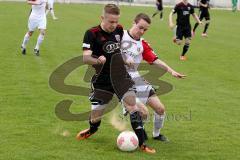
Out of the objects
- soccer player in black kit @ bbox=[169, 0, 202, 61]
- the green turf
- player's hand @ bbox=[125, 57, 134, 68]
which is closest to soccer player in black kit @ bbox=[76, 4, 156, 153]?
player's hand @ bbox=[125, 57, 134, 68]

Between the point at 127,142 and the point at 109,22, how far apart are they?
6.18 ft

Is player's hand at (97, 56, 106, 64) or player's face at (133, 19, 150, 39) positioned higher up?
player's face at (133, 19, 150, 39)

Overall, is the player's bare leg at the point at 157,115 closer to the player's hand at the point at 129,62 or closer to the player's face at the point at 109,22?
the player's hand at the point at 129,62

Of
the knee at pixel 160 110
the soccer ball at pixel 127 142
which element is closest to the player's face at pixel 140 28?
the knee at pixel 160 110

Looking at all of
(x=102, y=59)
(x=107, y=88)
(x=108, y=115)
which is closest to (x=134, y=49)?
(x=107, y=88)

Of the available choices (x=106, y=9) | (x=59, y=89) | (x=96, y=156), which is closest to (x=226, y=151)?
(x=96, y=156)

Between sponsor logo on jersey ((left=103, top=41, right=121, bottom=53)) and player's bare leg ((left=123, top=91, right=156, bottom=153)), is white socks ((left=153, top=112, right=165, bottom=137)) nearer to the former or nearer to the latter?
player's bare leg ((left=123, top=91, right=156, bottom=153))

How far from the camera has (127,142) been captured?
24.8ft

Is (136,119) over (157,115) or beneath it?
over

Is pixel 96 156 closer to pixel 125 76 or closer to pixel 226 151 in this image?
pixel 125 76

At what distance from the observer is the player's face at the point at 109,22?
23.9 feet

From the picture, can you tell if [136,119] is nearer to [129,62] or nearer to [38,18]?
[129,62]

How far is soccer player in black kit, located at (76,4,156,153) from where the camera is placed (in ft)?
24.4

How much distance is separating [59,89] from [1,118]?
10.4 feet
